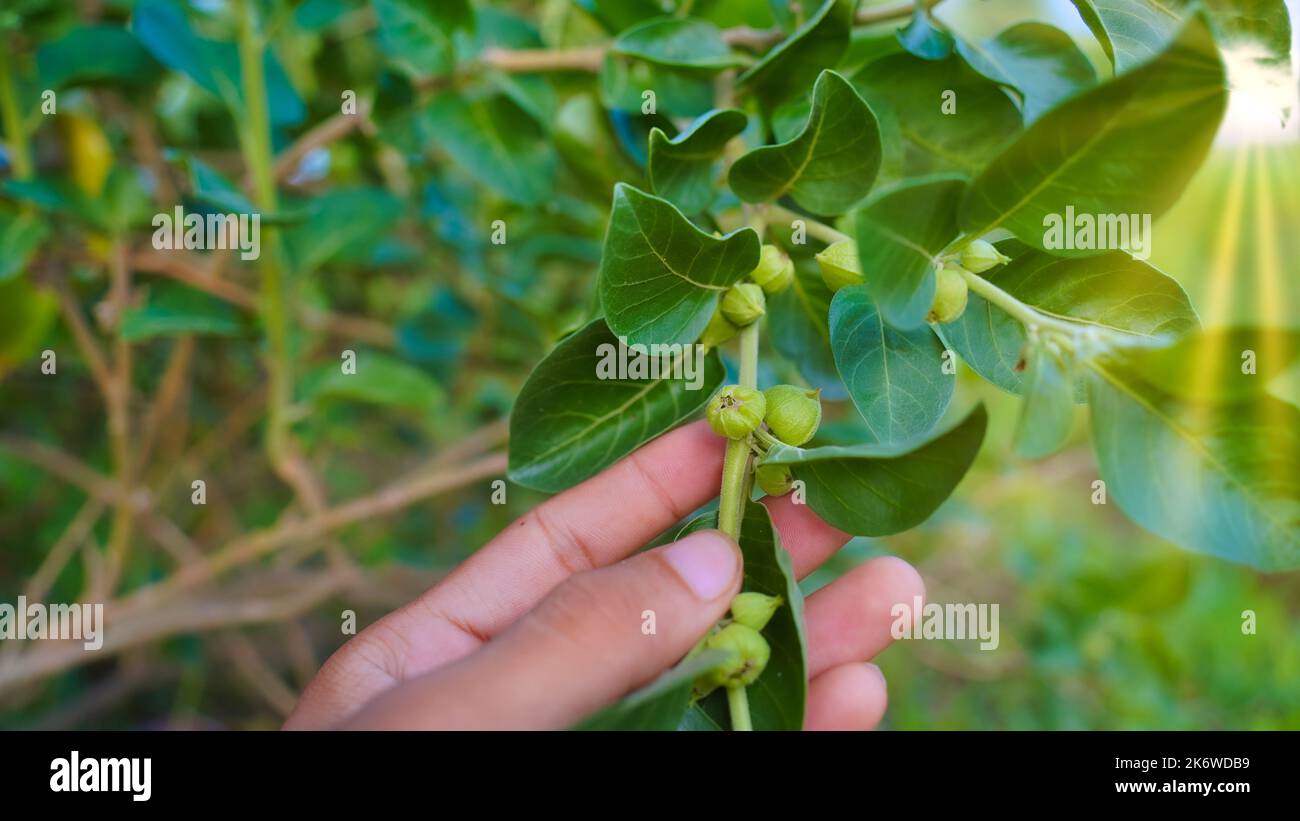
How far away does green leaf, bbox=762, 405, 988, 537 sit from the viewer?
21.5 inches

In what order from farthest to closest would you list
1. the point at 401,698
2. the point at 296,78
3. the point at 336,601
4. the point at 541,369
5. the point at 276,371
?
the point at 336,601
the point at 296,78
the point at 276,371
the point at 541,369
the point at 401,698

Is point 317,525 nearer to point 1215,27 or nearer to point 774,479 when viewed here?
point 774,479

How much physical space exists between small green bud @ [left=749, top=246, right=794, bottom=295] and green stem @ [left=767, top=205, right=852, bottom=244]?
0.04 meters

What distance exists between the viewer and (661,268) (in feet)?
2.25

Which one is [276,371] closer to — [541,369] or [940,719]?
[541,369]

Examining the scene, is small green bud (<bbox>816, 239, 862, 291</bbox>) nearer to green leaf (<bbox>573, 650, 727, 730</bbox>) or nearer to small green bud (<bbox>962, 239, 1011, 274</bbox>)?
small green bud (<bbox>962, 239, 1011, 274</bbox>)

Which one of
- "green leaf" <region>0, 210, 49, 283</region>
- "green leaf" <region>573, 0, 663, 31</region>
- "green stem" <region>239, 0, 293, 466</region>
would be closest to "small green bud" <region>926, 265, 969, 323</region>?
"green leaf" <region>573, 0, 663, 31</region>

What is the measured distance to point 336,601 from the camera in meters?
2.18

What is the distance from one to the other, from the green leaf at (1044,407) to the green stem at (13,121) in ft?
4.37

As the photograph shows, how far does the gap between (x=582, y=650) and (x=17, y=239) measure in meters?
0.99

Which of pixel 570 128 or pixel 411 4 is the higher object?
pixel 411 4

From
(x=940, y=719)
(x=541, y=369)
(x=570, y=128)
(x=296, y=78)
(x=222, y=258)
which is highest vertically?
(x=296, y=78)
